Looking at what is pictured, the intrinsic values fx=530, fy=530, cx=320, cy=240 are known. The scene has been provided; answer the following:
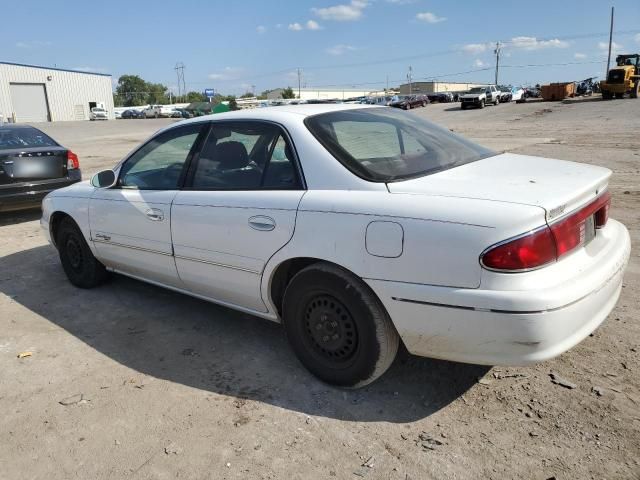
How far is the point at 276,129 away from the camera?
11.0ft

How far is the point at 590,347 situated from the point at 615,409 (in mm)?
691

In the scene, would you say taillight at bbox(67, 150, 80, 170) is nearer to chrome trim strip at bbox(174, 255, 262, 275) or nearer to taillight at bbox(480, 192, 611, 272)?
chrome trim strip at bbox(174, 255, 262, 275)

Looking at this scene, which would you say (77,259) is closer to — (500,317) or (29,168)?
(29,168)

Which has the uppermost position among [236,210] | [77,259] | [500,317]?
[236,210]

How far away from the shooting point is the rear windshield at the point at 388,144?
2.99 meters

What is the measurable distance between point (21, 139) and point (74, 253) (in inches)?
173

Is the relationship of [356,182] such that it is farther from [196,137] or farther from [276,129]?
[196,137]

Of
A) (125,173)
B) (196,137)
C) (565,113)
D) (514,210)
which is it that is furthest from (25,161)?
(565,113)

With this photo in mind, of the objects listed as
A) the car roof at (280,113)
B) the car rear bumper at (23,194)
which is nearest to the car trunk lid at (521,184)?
the car roof at (280,113)

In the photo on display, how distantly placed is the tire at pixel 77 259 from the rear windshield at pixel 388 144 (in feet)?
8.71

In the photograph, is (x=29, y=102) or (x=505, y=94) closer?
(x=505, y=94)

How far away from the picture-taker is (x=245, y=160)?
11.6 feet

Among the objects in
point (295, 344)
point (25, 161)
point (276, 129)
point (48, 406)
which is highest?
point (276, 129)

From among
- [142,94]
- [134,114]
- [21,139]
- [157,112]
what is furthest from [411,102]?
[142,94]
